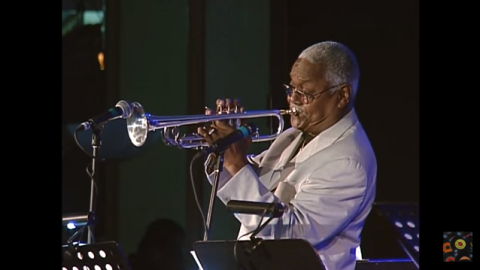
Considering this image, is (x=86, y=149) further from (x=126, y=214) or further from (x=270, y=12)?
(x=270, y=12)

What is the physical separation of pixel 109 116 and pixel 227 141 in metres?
0.40

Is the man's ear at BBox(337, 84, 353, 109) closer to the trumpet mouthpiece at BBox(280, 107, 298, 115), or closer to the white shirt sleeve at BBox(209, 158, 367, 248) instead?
the trumpet mouthpiece at BBox(280, 107, 298, 115)

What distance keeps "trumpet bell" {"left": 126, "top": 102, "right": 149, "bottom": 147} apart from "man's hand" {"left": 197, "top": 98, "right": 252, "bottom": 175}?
0.78ft

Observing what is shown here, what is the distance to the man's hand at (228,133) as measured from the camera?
3217mm

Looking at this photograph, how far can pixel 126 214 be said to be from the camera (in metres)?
3.92

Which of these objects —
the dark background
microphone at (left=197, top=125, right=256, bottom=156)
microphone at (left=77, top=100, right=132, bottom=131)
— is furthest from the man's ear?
microphone at (left=77, top=100, right=132, bottom=131)

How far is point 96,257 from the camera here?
2930mm

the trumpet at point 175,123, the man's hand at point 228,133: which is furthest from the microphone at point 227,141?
the trumpet at point 175,123

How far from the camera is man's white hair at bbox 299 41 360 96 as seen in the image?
3490mm

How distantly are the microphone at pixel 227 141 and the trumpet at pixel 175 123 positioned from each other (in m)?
0.23

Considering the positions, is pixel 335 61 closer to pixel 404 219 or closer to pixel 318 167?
pixel 318 167
